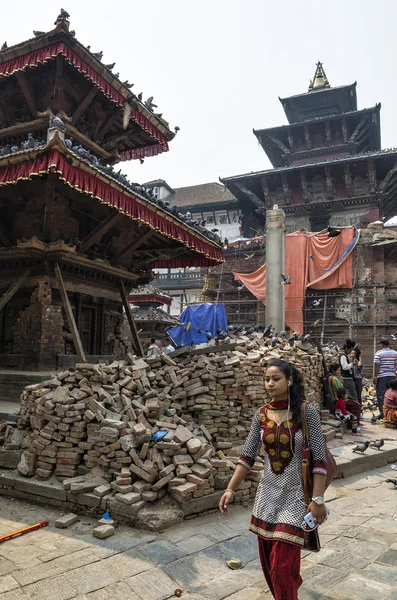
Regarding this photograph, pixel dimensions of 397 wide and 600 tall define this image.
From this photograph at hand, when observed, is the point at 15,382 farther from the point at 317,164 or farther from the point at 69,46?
the point at 317,164

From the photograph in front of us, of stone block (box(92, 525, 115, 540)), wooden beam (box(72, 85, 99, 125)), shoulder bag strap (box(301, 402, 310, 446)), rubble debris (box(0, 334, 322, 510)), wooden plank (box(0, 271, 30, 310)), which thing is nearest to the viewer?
shoulder bag strap (box(301, 402, 310, 446))

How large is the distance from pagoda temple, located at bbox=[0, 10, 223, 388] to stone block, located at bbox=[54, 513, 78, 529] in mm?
3411

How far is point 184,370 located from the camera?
6707 millimetres

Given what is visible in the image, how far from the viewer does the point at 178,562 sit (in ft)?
12.0

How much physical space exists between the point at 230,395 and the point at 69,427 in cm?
254

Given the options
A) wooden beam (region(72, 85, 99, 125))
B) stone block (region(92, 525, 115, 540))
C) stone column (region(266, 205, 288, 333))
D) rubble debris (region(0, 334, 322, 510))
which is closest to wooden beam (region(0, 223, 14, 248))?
wooden beam (region(72, 85, 99, 125))

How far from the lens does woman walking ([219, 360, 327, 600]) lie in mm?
2576

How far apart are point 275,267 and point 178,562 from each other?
11.9 m

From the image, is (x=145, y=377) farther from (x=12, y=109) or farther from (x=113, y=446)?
(x=12, y=109)

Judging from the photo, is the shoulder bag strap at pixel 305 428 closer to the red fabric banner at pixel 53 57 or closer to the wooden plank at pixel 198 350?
the wooden plank at pixel 198 350

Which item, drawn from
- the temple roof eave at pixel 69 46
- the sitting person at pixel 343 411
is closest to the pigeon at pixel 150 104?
the temple roof eave at pixel 69 46

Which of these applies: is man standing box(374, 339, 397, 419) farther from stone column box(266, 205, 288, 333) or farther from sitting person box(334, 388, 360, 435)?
stone column box(266, 205, 288, 333)

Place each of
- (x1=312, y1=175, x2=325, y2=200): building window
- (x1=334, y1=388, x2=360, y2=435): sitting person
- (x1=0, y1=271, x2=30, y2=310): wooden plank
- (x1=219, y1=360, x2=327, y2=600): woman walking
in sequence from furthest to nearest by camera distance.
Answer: (x1=312, y1=175, x2=325, y2=200): building window → (x1=334, y1=388, x2=360, y2=435): sitting person → (x1=0, y1=271, x2=30, y2=310): wooden plank → (x1=219, y1=360, x2=327, y2=600): woman walking

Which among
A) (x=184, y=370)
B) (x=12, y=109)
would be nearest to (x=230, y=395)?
(x=184, y=370)
